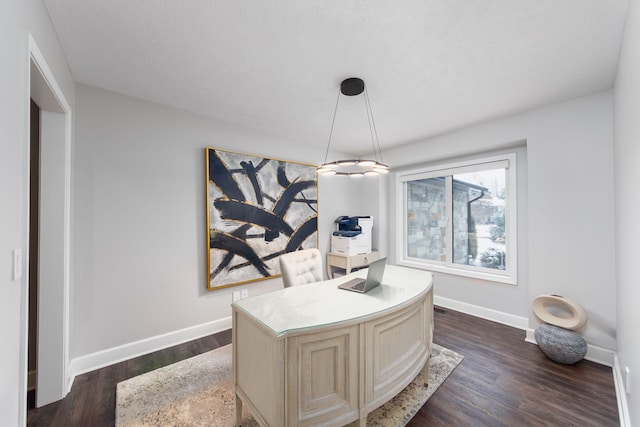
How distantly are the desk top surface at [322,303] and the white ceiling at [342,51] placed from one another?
1.63 m

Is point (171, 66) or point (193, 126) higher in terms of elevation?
point (171, 66)

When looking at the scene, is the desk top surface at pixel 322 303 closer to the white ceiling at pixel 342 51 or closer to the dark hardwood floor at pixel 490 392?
the dark hardwood floor at pixel 490 392

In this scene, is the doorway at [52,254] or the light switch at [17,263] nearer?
the light switch at [17,263]

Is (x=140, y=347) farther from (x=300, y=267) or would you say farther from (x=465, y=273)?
(x=465, y=273)

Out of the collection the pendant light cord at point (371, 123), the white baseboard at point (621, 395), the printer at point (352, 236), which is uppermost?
the pendant light cord at point (371, 123)

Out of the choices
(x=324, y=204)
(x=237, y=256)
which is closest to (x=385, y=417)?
(x=237, y=256)

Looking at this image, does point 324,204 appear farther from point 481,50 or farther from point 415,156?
point 481,50

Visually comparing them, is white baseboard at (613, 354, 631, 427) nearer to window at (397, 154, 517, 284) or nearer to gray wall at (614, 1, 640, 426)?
gray wall at (614, 1, 640, 426)

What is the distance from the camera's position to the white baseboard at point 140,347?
2133mm

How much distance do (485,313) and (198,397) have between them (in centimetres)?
322

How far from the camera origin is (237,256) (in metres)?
2.95

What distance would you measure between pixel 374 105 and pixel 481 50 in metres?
0.99

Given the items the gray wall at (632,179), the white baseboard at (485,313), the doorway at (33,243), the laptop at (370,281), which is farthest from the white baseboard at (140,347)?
the gray wall at (632,179)

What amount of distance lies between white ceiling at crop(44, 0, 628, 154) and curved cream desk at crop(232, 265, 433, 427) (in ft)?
5.41
